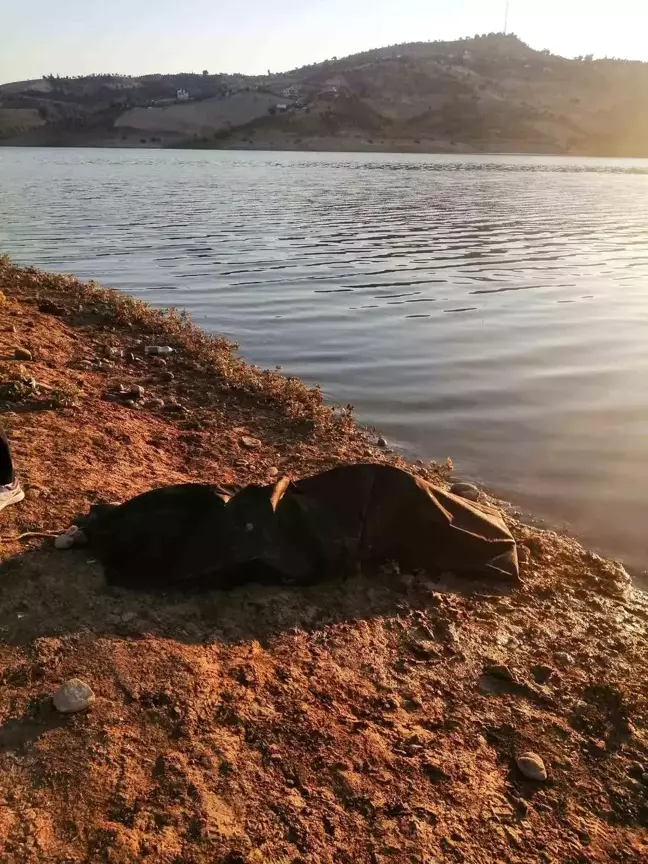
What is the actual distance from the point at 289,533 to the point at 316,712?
132 centimetres

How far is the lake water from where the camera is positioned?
756 centimetres

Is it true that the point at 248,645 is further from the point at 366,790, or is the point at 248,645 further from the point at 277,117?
the point at 277,117

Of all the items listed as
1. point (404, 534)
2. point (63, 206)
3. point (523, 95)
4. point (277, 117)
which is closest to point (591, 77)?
point (523, 95)

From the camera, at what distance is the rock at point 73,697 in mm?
3262

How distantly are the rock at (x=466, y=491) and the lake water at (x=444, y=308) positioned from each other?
0.48 m

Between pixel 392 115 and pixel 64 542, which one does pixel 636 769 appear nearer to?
pixel 64 542

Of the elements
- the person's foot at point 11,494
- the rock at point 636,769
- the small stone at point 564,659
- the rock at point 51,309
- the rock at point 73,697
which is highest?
the rock at point 51,309

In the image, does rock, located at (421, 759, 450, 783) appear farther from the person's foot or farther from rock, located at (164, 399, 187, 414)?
rock, located at (164, 399, 187, 414)

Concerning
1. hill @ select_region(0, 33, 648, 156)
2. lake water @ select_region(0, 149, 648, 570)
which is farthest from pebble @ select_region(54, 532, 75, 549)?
hill @ select_region(0, 33, 648, 156)

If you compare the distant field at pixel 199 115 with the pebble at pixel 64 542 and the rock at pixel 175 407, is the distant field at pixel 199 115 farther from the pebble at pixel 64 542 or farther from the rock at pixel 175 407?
the pebble at pixel 64 542

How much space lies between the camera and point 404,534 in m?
4.79

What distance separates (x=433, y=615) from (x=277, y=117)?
143210mm

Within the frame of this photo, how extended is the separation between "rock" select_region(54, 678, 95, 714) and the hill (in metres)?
121

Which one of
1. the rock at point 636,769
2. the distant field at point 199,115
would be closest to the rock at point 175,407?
the rock at point 636,769
